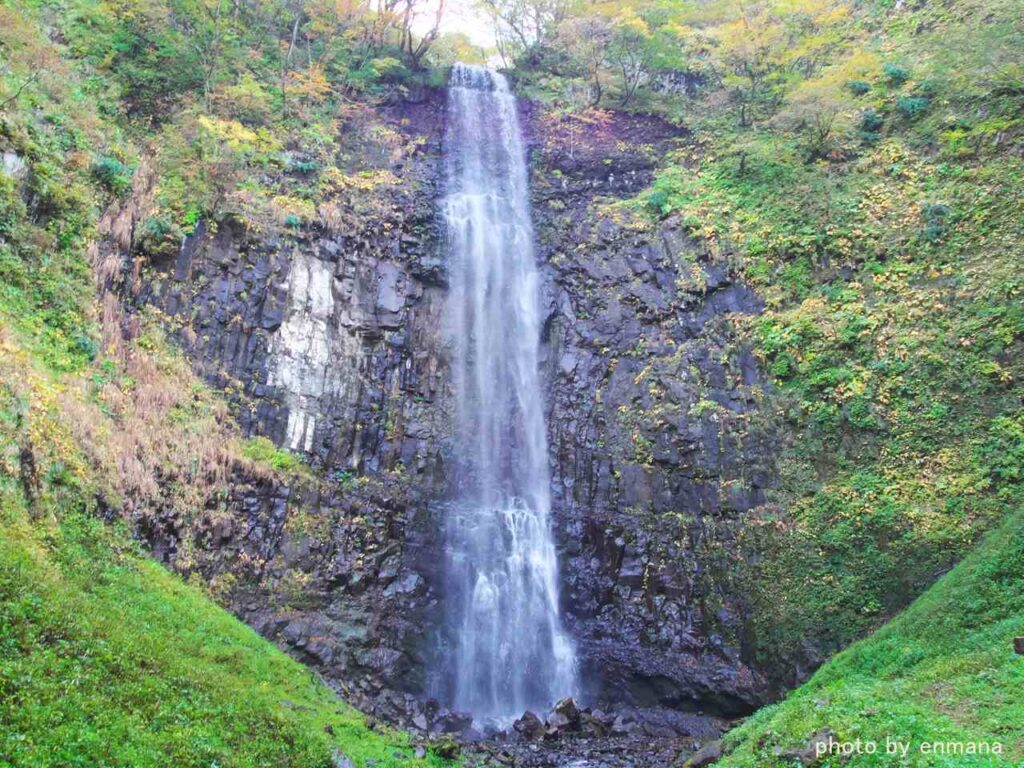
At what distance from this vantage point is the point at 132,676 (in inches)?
305

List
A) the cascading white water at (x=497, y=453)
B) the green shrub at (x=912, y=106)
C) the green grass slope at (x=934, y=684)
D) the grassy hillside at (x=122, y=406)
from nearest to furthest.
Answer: the grassy hillside at (x=122, y=406) → the green grass slope at (x=934, y=684) → the cascading white water at (x=497, y=453) → the green shrub at (x=912, y=106)

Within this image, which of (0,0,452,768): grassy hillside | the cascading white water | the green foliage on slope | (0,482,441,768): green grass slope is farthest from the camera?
the cascading white water

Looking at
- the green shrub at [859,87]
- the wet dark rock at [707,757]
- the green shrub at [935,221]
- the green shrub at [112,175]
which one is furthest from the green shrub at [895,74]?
the green shrub at [112,175]

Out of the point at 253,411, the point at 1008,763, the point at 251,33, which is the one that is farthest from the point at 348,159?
the point at 1008,763

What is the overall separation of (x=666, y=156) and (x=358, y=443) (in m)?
16.9

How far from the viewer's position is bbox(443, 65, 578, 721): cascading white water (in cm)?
1600

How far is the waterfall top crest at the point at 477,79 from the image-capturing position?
29281 mm

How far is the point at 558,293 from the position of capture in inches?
878

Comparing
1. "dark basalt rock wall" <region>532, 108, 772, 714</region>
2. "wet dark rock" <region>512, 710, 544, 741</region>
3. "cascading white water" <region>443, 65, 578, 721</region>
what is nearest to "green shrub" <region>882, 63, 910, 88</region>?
"dark basalt rock wall" <region>532, 108, 772, 714</region>

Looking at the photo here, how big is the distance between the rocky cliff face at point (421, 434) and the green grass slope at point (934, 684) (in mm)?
4352

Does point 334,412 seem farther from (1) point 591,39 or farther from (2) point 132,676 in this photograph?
(1) point 591,39

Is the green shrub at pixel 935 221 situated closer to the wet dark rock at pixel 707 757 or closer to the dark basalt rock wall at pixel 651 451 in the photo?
the dark basalt rock wall at pixel 651 451

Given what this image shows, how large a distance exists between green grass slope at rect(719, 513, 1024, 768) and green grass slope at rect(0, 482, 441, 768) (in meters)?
6.03

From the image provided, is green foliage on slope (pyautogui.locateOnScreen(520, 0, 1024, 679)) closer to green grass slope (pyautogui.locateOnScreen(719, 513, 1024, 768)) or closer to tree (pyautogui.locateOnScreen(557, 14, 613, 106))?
green grass slope (pyautogui.locateOnScreen(719, 513, 1024, 768))
